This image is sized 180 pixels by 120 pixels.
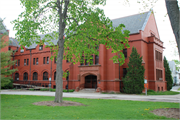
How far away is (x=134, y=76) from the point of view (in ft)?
86.4

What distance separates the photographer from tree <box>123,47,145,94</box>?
26.2 m

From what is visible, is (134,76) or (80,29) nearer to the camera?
(80,29)

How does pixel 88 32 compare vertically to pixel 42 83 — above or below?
above

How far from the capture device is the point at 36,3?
43.7ft

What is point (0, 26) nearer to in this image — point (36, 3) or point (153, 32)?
point (36, 3)

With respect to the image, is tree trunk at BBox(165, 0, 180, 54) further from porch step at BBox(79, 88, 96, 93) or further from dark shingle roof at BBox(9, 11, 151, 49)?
porch step at BBox(79, 88, 96, 93)

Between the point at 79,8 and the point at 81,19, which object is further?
the point at 79,8

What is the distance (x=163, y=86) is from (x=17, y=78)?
114 feet

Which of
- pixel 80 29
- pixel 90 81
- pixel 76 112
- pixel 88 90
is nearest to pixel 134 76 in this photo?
pixel 88 90

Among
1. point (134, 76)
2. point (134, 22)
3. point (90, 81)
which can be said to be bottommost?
point (90, 81)

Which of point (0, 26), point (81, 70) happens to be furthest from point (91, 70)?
point (0, 26)

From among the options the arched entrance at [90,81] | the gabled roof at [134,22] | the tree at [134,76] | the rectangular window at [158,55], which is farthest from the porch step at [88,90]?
the rectangular window at [158,55]

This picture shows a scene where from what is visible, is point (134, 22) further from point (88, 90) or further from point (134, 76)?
point (88, 90)

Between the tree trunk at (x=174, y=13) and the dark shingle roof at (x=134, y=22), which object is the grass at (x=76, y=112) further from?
the dark shingle roof at (x=134, y=22)
